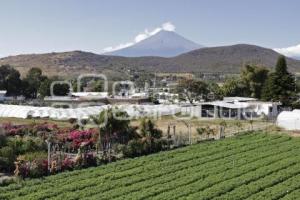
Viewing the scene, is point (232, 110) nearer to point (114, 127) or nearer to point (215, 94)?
point (215, 94)

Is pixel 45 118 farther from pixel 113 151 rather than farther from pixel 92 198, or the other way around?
pixel 92 198

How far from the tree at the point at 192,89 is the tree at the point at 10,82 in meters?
27.7

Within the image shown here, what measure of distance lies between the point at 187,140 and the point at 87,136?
19.8 feet

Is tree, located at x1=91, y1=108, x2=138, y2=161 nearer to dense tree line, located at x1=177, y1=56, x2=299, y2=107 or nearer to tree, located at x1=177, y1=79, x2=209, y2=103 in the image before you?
dense tree line, located at x1=177, y1=56, x2=299, y2=107

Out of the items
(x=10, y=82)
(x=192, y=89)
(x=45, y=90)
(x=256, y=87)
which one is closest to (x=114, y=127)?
(x=256, y=87)

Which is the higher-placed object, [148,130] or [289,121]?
[148,130]

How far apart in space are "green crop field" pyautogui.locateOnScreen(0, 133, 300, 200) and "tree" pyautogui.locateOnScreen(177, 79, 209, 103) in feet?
151

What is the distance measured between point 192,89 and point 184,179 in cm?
5417

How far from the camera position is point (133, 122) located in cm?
4297

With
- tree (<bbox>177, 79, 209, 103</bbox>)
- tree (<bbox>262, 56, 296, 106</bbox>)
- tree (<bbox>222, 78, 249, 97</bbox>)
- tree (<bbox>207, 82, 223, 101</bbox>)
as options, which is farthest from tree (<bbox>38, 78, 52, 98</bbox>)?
tree (<bbox>262, 56, 296, 106</bbox>)

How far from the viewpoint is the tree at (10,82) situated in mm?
83438

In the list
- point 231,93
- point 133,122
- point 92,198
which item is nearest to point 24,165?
point 92,198

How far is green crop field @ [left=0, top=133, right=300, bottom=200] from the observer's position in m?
16.2

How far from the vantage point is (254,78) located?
219 ft
